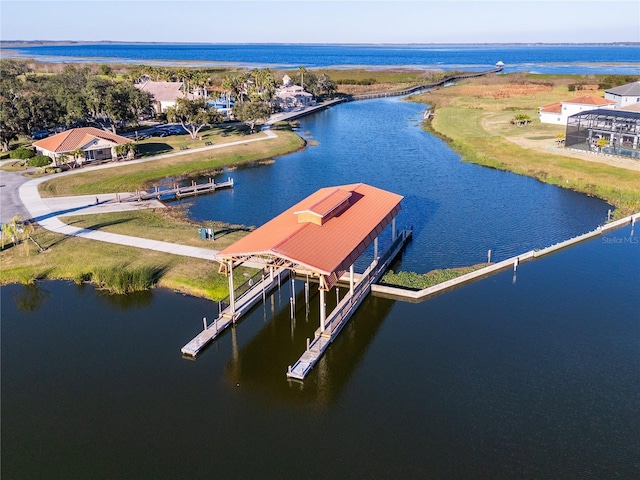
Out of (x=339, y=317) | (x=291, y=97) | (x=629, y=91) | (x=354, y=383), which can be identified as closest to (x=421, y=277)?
(x=339, y=317)

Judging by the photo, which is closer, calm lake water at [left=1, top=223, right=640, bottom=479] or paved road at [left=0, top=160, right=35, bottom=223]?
calm lake water at [left=1, top=223, right=640, bottom=479]

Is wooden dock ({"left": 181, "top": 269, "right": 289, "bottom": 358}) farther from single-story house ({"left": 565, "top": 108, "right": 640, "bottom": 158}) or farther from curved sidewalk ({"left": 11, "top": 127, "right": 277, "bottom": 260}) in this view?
single-story house ({"left": 565, "top": 108, "right": 640, "bottom": 158})

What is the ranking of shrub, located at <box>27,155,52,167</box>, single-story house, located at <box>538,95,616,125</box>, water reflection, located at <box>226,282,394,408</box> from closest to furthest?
water reflection, located at <box>226,282,394,408</box>, shrub, located at <box>27,155,52,167</box>, single-story house, located at <box>538,95,616,125</box>

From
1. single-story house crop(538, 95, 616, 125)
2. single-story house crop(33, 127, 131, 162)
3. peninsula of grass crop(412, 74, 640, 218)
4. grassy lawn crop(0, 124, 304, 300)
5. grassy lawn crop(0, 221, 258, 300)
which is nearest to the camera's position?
grassy lawn crop(0, 221, 258, 300)

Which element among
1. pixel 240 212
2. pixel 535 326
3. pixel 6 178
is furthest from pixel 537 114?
pixel 6 178

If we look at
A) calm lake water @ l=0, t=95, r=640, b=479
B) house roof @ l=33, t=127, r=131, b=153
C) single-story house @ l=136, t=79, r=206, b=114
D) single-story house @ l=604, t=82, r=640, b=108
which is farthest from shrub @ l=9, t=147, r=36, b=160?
single-story house @ l=604, t=82, r=640, b=108

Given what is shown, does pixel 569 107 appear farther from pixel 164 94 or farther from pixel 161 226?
pixel 164 94

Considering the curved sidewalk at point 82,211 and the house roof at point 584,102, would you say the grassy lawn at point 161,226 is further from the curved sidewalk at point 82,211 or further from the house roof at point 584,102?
the house roof at point 584,102
